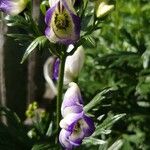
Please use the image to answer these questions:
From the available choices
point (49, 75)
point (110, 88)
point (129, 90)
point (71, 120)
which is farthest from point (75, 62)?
point (49, 75)

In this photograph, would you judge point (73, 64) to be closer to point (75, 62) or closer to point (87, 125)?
point (75, 62)

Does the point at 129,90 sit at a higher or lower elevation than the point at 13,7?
lower

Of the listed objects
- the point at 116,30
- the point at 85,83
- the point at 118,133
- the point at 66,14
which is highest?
the point at 66,14

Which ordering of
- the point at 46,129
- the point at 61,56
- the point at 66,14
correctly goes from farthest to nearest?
1. the point at 46,129
2. the point at 61,56
3. the point at 66,14

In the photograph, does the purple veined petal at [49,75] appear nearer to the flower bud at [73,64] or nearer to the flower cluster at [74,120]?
the flower bud at [73,64]

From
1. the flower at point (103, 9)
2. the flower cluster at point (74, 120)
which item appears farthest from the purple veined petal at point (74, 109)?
the flower at point (103, 9)

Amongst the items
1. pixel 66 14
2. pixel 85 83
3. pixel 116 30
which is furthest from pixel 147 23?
pixel 66 14

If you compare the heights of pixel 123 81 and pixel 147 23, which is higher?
pixel 147 23

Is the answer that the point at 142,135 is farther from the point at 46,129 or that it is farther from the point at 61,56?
the point at 61,56
